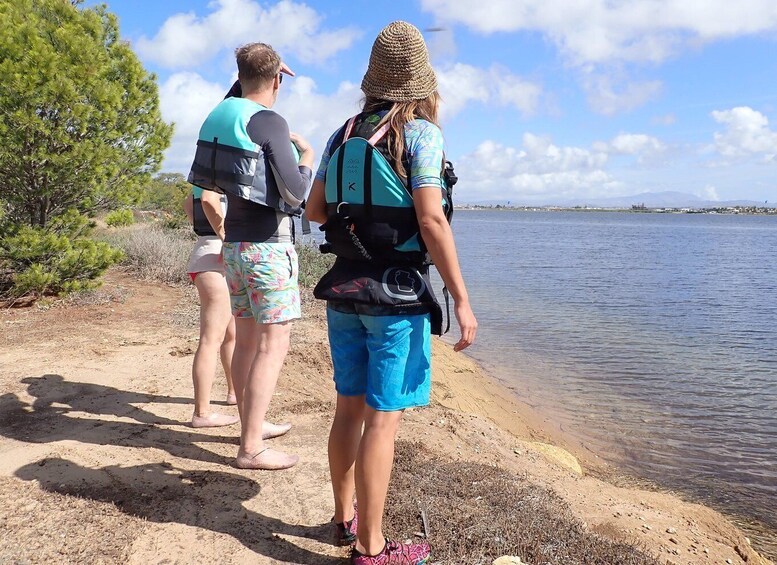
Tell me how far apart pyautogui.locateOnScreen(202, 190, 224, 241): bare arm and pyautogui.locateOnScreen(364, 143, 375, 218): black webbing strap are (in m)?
1.48

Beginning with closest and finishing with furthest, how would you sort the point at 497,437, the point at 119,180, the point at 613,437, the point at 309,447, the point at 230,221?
the point at 230,221, the point at 309,447, the point at 497,437, the point at 613,437, the point at 119,180

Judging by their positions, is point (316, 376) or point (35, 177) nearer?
point (316, 376)

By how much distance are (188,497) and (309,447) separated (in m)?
0.94

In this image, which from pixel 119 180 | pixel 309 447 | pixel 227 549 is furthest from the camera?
pixel 119 180

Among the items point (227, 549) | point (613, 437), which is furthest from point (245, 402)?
point (613, 437)

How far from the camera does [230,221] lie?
3346 mm

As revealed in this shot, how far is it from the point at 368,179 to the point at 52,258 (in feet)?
24.4

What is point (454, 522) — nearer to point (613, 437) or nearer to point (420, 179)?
point (420, 179)

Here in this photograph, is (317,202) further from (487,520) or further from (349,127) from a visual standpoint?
(487,520)

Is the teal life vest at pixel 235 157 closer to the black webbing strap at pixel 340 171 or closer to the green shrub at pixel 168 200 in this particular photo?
the black webbing strap at pixel 340 171

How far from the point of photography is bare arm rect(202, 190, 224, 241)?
3578mm

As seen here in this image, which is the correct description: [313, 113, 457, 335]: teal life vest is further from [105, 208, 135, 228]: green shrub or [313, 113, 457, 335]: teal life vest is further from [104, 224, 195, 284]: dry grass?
[104, 224, 195, 284]: dry grass

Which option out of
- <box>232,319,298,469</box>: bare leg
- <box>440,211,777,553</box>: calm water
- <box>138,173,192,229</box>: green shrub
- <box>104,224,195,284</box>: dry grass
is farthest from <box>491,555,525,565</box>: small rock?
<box>138,173,192,229</box>: green shrub

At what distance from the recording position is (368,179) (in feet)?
7.77
